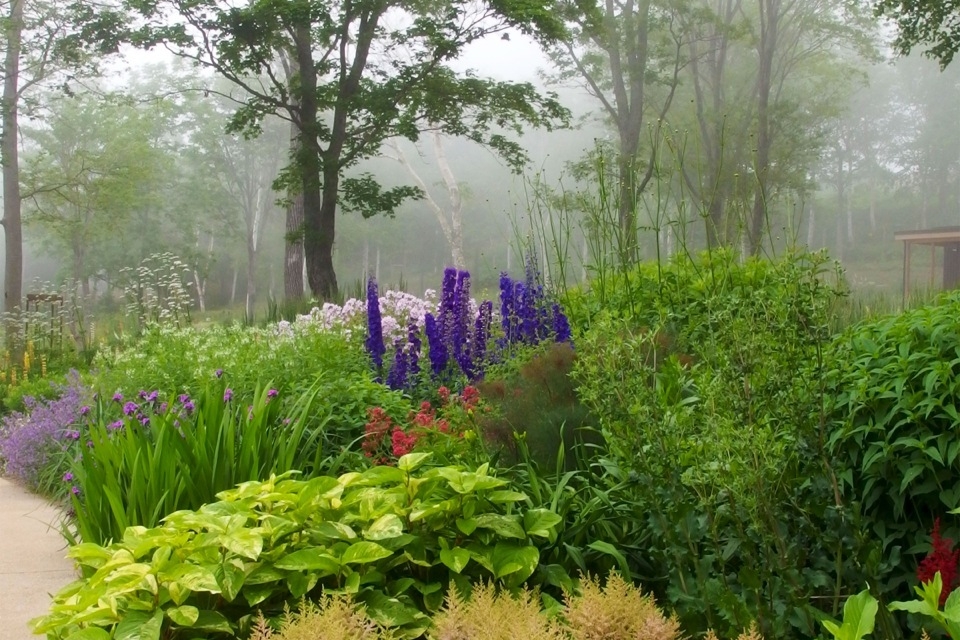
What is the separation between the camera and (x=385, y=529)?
174cm

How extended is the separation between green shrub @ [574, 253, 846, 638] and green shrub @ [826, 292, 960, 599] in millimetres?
134

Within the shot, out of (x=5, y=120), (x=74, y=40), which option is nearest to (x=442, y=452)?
(x=74, y=40)

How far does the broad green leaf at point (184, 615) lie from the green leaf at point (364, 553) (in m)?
0.29

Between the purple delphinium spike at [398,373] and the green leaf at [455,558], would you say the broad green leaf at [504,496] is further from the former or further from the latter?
the purple delphinium spike at [398,373]

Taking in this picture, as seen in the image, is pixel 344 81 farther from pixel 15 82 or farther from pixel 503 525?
pixel 503 525

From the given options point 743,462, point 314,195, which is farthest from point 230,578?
point 314,195

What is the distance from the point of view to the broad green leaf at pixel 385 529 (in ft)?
5.66

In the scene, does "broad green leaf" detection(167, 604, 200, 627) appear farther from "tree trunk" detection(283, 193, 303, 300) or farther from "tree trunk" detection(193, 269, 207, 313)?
"tree trunk" detection(193, 269, 207, 313)

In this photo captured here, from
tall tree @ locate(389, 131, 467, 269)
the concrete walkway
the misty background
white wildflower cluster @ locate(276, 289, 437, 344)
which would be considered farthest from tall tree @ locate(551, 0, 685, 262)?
the concrete walkway

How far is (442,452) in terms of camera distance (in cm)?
281

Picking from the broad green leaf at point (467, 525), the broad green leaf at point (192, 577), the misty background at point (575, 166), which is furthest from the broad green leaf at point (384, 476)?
the misty background at point (575, 166)

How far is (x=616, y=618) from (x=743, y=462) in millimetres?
405

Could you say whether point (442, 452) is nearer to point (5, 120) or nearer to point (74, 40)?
point (74, 40)

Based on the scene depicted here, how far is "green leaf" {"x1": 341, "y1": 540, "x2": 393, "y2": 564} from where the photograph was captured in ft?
5.47
